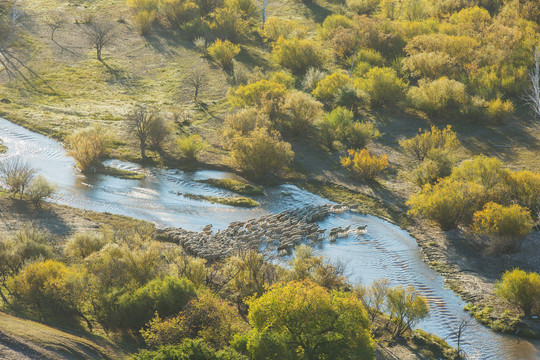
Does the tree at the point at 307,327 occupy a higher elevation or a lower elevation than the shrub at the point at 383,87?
lower

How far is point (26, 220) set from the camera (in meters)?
33.2

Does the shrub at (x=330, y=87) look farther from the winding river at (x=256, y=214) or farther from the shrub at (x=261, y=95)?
the winding river at (x=256, y=214)

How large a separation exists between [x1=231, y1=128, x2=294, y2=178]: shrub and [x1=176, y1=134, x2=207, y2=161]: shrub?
4.22 meters

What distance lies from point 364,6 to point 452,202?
5025cm

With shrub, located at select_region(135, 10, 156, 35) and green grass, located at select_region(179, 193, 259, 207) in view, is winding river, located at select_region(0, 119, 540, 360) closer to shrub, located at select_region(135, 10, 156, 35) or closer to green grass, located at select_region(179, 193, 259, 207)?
green grass, located at select_region(179, 193, 259, 207)

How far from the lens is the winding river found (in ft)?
82.2

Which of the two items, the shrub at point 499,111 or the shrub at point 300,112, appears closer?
the shrub at point 499,111

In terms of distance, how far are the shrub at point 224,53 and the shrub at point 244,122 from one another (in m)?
19.0

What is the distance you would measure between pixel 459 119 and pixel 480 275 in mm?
22413

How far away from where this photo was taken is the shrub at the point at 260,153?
40.4 meters

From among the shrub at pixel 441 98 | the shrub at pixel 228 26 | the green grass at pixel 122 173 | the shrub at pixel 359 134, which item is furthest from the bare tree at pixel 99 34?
the shrub at pixel 441 98

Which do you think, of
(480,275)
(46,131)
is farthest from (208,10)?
(480,275)

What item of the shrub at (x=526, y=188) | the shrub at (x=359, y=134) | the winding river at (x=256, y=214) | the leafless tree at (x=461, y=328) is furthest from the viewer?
the shrub at (x=359, y=134)

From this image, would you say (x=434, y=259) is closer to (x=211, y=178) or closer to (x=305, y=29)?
(x=211, y=178)
